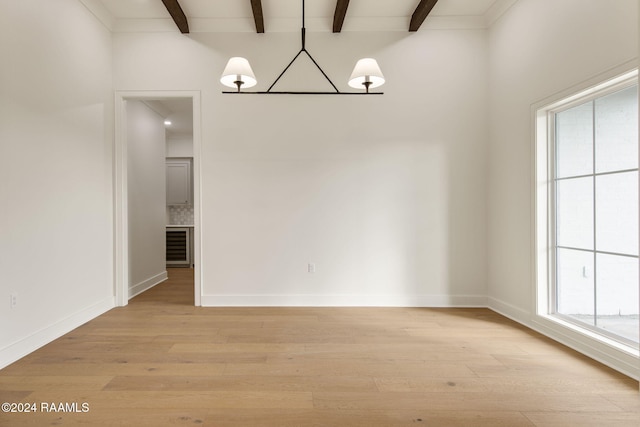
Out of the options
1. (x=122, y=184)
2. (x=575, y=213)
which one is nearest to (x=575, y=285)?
(x=575, y=213)

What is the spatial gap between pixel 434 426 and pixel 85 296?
351 centimetres

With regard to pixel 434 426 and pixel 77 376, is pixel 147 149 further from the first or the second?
pixel 434 426

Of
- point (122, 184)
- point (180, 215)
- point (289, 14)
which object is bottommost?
point (180, 215)

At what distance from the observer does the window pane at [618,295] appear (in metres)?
2.39

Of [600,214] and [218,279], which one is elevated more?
[600,214]

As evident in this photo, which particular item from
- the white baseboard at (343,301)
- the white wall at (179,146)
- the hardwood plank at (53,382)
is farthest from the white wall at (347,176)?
the white wall at (179,146)

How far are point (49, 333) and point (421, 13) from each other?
484cm

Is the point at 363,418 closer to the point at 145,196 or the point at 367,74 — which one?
the point at 367,74

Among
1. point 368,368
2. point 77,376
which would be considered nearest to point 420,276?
point 368,368

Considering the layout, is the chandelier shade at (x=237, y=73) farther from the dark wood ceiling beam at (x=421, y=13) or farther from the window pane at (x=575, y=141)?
the window pane at (x=575, y=141)

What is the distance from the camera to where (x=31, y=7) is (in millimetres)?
2781

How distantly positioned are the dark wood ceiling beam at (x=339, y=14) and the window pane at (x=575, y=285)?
128 inches

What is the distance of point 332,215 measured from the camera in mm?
4016

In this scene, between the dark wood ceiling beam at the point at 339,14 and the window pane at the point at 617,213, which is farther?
the dark wood ceiling beam at the point at 339,14
